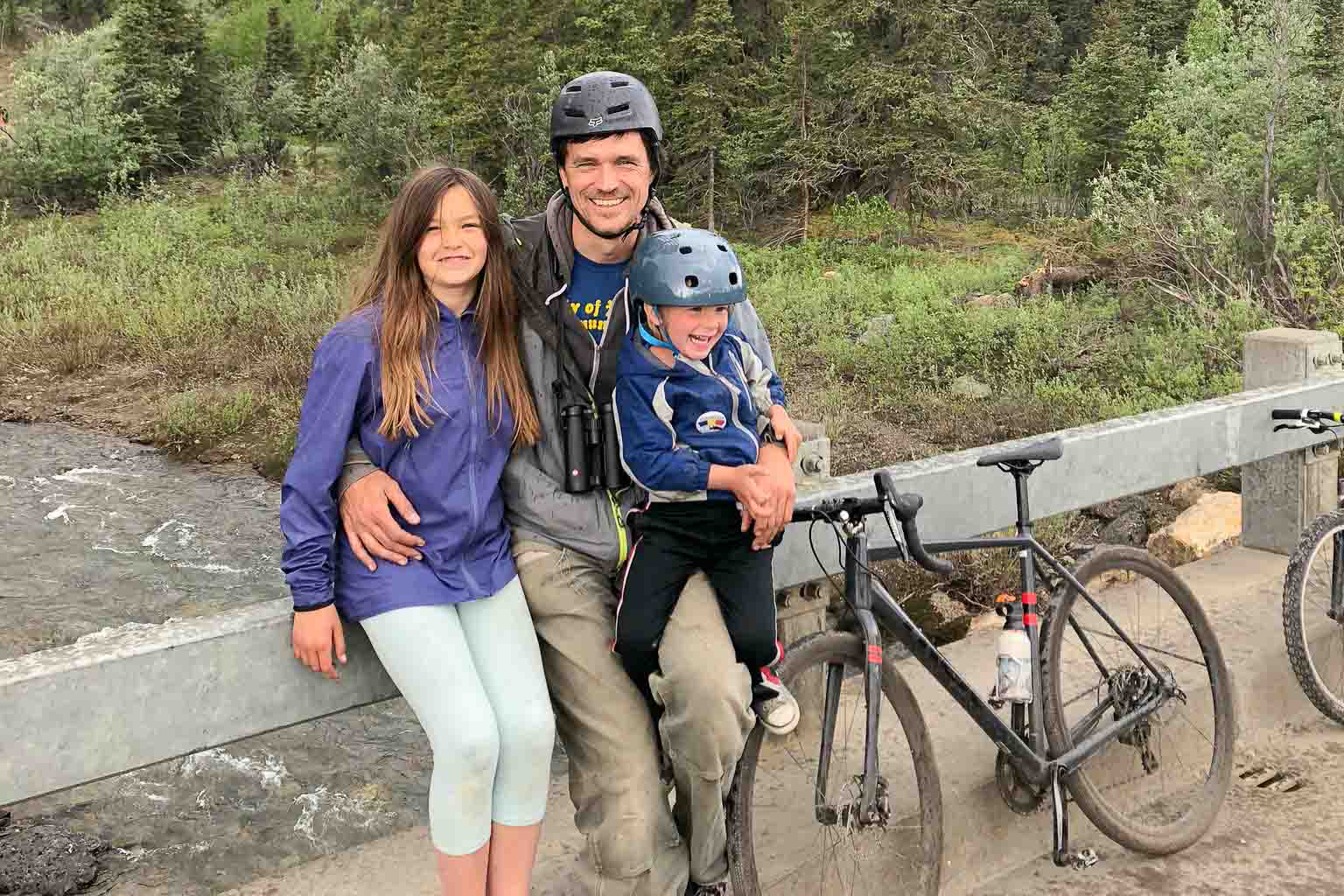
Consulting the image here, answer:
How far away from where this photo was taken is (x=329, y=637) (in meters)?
2.69

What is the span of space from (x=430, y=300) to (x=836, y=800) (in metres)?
1.54

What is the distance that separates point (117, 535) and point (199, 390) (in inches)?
176

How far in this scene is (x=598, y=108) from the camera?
3.13 m

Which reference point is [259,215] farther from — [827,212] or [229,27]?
[229,27]

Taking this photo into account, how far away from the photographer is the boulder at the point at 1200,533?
25.1ft

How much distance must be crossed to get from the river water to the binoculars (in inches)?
38.8

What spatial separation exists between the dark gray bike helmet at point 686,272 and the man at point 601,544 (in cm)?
18

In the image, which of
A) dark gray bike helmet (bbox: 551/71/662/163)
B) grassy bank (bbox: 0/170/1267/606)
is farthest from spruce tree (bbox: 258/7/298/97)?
dark gray bike helmet (bbox: 551/71/662/163)

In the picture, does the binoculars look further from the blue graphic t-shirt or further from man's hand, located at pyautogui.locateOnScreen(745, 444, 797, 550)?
man's hand, located at pyautogui.locateOnScreen(745, 444, 797, 550)

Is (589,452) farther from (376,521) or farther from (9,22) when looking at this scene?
(9,22)

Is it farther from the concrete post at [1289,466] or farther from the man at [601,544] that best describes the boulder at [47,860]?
the concrete post at [1289,466]

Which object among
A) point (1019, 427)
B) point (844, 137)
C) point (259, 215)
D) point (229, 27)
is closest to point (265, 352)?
point (1019, 427)

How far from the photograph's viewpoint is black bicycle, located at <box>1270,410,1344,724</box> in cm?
457

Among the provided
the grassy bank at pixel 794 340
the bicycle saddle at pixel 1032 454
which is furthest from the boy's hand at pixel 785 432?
the grassy bank at pixel 794 340
